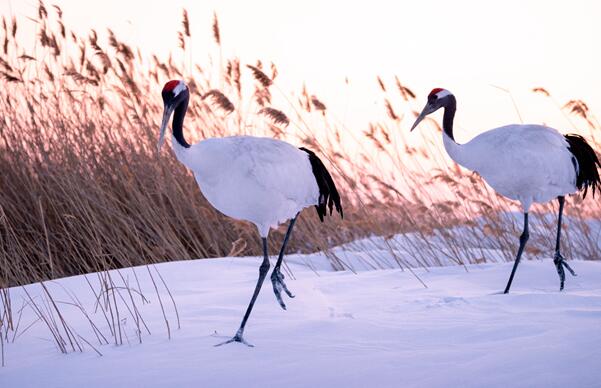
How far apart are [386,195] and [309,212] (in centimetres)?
65

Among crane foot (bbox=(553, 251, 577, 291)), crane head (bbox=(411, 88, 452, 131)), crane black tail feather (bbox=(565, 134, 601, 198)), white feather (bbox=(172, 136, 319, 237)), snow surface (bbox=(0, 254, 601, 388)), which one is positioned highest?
crane head (bbox=(411, 88, 452, 131))

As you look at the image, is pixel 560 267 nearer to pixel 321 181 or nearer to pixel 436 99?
pixel 436 99

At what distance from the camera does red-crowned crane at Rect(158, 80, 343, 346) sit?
412 centimetres

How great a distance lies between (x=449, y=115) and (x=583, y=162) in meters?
0.98

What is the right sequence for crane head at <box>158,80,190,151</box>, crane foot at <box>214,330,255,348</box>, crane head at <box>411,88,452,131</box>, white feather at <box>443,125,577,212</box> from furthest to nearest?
crane head at <box>411,88,452,131</box>
white feather at <box>443,125,577,212</box>
crane head at <box>158,80,190,151</box>
crane foot at <box>214,330,255,348</box>

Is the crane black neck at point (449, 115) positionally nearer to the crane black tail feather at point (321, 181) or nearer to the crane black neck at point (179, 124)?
the crane black tail feather at point (321, 181)

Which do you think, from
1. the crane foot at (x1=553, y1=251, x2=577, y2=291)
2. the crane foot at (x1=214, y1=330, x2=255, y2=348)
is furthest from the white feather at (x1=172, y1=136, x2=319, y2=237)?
the crane foot at (x1=553, y1=251, x2=577, y2=291)

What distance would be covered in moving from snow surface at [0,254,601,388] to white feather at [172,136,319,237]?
540mm

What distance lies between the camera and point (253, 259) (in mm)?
6293

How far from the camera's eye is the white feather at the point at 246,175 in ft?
13.5

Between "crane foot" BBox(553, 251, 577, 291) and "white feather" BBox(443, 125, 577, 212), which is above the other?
"white feather" BBox(443, 125, 577, 212)

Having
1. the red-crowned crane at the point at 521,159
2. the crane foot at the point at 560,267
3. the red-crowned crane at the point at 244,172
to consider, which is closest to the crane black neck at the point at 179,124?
the red-crowned crane at the point at 244,172

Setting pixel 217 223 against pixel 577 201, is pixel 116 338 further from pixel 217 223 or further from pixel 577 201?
pixel 577 201

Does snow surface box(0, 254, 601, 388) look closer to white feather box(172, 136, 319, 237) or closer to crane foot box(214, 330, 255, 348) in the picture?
crane foot box(214, 330, 255, 348)
